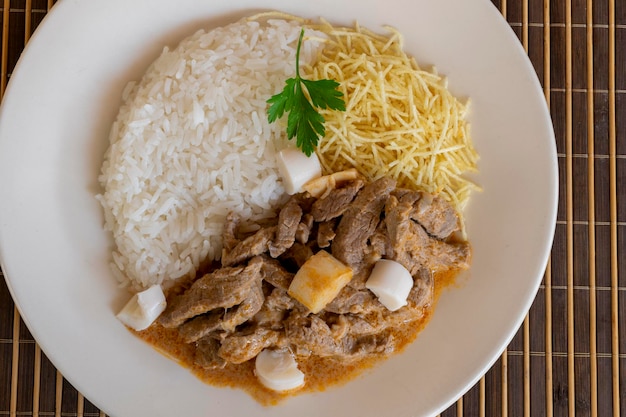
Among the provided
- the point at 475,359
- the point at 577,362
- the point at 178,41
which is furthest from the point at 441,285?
the point at 178,41

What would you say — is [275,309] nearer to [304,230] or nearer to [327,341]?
[327,341]

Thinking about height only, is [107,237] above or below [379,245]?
below

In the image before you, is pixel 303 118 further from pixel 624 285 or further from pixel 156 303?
pixel 624 285

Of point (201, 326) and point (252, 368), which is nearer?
point (201, 326)

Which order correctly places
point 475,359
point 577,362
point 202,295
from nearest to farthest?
point 202,295 → point 475,359 → point 577,362

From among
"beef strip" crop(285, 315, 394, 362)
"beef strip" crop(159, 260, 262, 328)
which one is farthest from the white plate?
"beef strip" crop(159, 260, 262, 328)

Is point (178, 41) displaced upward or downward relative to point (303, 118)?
upward

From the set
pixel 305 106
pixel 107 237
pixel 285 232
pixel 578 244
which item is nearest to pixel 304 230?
pixel 285 232
